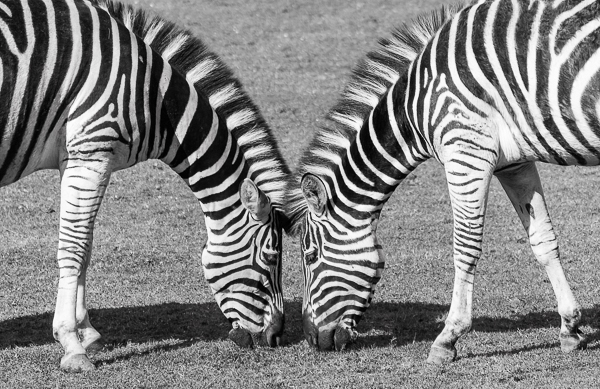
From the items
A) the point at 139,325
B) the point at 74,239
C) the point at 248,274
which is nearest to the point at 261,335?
the point at 248,274

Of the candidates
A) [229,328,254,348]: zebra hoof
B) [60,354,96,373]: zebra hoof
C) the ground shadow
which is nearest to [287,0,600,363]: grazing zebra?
[229,328,254,348]: zebra hoof

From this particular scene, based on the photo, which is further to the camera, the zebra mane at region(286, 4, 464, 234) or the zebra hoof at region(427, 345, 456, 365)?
the zebra mane at region(286, 4, 464, 234)

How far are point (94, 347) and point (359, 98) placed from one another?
338 cm

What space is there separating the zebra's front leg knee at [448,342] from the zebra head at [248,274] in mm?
1441

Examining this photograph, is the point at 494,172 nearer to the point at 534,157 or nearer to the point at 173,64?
the point at 534,157

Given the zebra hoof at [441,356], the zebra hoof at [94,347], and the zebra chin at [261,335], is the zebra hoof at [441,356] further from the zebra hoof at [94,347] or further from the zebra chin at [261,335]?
the zebra hoof at [94,347]

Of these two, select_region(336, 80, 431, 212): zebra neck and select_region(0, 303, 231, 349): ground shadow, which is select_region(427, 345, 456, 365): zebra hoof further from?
select_region(0, 303, 231, 349): ground shadow

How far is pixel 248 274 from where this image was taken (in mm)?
8656

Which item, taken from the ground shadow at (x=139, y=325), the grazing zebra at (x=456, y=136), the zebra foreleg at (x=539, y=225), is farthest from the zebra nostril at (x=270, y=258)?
the zebra foreleg at (x=539, y=225)

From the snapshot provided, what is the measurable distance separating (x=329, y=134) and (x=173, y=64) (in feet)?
5.26

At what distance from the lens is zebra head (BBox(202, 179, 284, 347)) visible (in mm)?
8648

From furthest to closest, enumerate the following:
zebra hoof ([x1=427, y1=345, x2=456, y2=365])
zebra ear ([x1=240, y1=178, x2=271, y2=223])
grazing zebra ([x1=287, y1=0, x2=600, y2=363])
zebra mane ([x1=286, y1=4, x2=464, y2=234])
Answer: zebra mane ([x1=286, y1=4, x2=464, y2=234]) < zebra ear ([x1=240, y1=178, x2=271, y2=223]) < zebra hoof ([x1=427, y1=345, x2=456, y2=365]) < grazing zebra ([x1=287, y1=0, x2=600, y2=363])

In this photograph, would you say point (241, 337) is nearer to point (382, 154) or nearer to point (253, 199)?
point (253, 199)

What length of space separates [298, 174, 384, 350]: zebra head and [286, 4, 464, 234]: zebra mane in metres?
0.32
